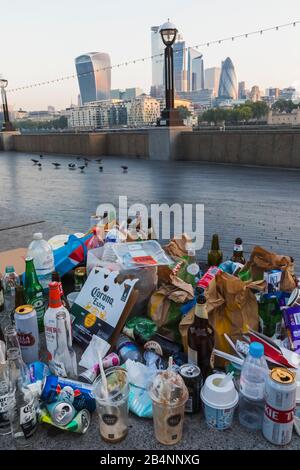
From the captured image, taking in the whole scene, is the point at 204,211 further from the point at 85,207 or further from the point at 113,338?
the point at 113,338

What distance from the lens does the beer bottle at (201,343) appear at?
2043mm

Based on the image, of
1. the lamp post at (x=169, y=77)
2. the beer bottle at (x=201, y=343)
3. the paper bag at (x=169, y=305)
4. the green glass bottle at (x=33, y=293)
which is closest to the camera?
the beer bottle at (x=201, y=343)

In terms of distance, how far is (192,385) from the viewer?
1890mm

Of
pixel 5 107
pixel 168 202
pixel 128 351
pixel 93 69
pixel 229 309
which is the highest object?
pixel 93 69

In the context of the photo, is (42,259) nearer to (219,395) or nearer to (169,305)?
(169,305)

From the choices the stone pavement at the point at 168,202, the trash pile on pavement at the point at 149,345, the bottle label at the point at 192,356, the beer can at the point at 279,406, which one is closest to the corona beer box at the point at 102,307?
the trash pile on pavement at the point at 149,345

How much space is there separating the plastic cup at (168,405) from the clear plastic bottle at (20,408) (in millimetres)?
576

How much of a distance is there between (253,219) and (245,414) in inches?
180

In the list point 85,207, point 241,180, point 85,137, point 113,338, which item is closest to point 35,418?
point 113,338

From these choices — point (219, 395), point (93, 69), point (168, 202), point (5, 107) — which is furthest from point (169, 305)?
point (93, 69)

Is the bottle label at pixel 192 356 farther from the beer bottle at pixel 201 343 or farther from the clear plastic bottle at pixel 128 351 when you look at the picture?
the clear plastic bottle at pixel 128 351

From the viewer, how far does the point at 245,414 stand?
1876mm

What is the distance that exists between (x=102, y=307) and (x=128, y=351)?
1.11 feet

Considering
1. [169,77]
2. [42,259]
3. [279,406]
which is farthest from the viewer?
[169,77]
